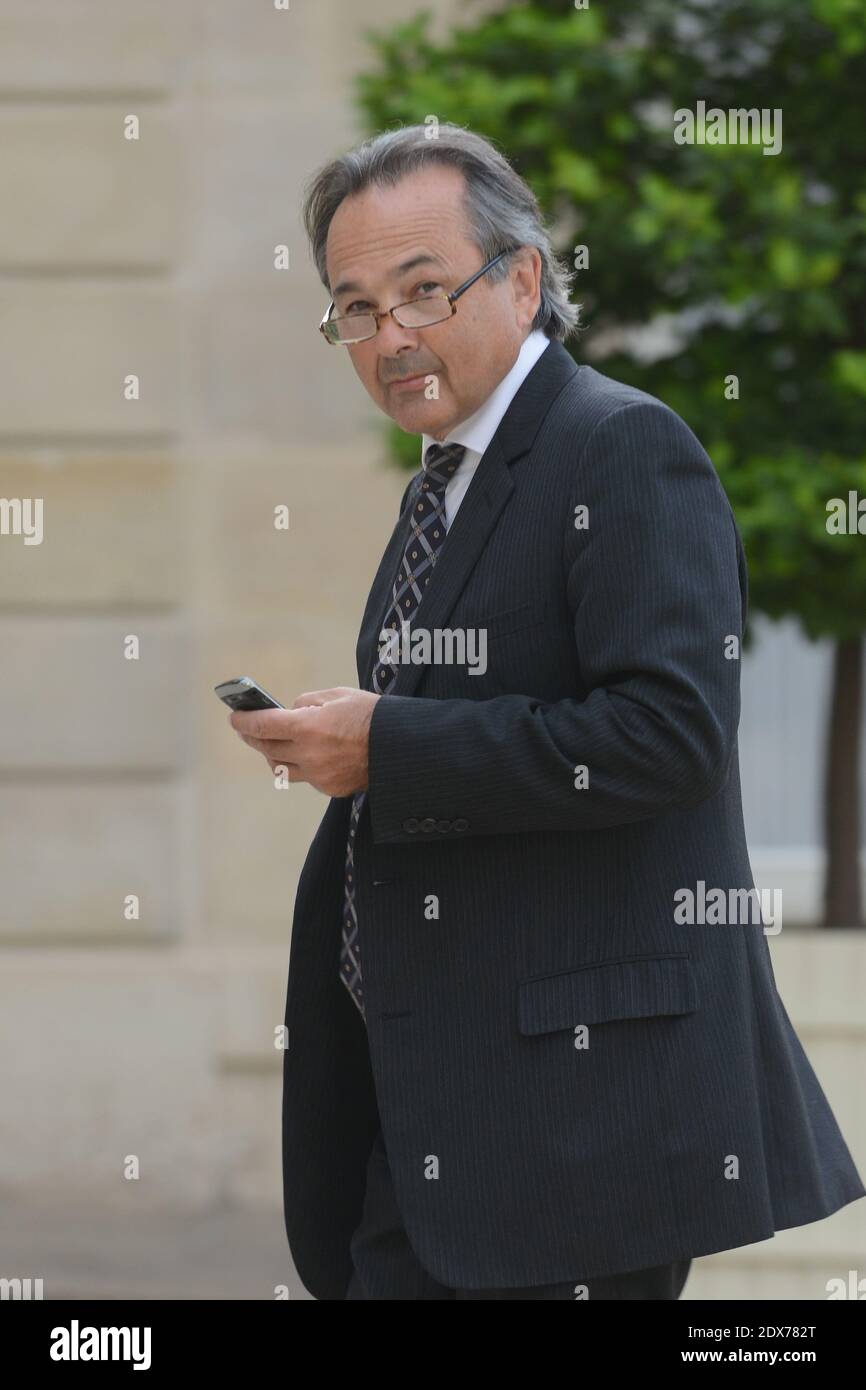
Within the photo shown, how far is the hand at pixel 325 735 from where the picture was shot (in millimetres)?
2082

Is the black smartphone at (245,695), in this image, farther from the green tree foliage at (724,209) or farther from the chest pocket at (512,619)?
the green tree foliage at (724,209)

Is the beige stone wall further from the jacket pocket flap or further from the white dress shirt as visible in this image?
the jacket pocket flap

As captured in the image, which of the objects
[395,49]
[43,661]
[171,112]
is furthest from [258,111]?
[43,661]

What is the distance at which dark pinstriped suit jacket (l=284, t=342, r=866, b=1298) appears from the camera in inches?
79.6

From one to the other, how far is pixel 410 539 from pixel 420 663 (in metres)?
0.26

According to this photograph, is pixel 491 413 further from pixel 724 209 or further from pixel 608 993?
pixel 724 209

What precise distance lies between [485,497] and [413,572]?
0.18m

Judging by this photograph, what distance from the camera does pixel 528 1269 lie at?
2.09 m

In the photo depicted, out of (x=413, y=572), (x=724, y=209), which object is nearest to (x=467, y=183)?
(x=413, y=572)

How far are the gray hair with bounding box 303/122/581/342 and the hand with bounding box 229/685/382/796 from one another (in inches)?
23.4

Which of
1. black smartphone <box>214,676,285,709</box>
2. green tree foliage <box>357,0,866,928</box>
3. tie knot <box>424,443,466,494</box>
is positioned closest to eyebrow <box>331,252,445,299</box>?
tie knot <box>424,443,466,494</box>

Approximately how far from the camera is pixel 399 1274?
232 cm

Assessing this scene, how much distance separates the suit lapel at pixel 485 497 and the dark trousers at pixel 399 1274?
67 cm

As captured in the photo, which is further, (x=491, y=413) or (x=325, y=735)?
(x=491, y=413)
